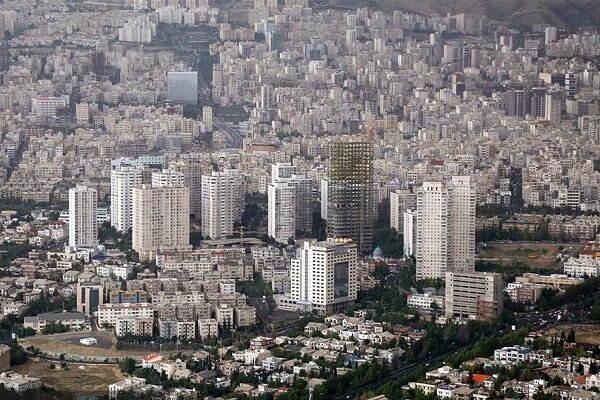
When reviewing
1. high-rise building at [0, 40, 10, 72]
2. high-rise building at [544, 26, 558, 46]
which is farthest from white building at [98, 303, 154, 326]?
high-rise building at [0, 40, 10, 72]

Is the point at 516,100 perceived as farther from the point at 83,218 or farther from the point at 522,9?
the point at 83,218

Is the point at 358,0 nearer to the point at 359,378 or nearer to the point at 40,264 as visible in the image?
the point at 40,264

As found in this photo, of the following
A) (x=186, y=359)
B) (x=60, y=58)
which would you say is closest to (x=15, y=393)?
(x=186, y=359)

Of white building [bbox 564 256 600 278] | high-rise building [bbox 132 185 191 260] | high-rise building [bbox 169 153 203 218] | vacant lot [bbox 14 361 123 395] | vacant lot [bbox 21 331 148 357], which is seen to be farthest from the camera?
high-rise building [bbox 169 153 203 218]

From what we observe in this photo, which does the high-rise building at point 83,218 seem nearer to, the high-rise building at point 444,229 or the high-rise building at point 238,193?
the high-rise building at point 238,193

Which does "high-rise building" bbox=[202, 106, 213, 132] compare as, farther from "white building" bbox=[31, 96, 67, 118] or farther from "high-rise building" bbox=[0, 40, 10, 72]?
"high-rise building" bbox=[0, 40, 10, 72]

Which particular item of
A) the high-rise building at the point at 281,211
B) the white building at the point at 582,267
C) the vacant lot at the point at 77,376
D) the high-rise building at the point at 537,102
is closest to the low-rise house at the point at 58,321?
the vacant lot at the point at 77,376
